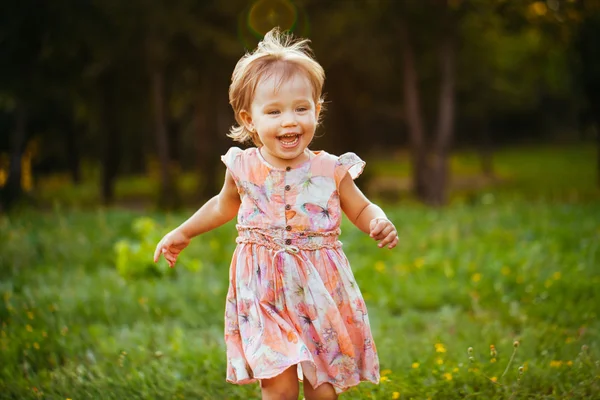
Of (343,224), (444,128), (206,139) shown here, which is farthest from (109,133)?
(343,224)

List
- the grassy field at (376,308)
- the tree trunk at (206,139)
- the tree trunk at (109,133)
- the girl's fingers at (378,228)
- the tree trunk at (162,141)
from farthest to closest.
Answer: the tree trunk at (109,133) → the tree trunk at (206,139) → the tree trunk at (162,141) → the grassy field at (376,308) → the girl's fingers at (378,228)

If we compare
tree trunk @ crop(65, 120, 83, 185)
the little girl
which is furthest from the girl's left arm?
tree trunk @ crop(65, 120, 83, 185)

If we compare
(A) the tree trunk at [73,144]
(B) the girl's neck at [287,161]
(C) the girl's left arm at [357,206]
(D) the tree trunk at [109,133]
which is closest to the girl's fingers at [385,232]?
(C) the girl's left arm at [357,206]

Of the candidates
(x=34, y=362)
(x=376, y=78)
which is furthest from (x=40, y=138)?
(x=34, y=362)

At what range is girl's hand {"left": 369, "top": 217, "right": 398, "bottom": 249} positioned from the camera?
2928 mm

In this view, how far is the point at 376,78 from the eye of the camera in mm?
19828

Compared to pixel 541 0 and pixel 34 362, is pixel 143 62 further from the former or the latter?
pixel 34 362

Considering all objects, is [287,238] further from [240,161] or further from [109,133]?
[109,133]

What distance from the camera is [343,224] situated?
883 cm

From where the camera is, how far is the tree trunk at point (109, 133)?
21031 mm

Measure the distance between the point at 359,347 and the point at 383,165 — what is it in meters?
41.6

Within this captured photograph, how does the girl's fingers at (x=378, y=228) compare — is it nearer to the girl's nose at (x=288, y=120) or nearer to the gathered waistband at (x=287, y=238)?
the gathered waistband at (x=287, y=238)

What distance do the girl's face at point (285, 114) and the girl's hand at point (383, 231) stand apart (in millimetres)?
462

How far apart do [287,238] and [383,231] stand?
42cm
